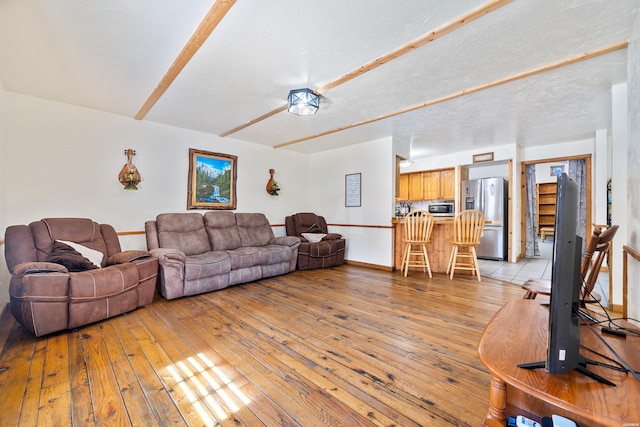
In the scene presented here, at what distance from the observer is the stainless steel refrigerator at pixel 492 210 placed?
17.8ft

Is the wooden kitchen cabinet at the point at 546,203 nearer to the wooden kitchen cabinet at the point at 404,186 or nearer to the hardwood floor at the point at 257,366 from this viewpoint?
the wooden kitchen cabinet at the point at 404,186

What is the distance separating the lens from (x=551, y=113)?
348 cm

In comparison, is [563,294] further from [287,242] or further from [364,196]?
[364,196]

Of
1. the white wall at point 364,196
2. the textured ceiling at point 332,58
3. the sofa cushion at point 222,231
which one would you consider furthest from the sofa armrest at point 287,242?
the textured ceiling at point 332,58

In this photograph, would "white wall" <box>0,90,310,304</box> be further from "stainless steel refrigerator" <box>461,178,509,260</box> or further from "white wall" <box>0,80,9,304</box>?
"stainless steel refrigerator" <box>461,178,509,260</box>

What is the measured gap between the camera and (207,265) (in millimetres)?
3268

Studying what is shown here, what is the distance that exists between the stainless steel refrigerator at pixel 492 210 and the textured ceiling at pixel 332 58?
1850 millimetres

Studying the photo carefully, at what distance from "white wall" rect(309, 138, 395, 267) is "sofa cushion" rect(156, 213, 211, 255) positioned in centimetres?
254

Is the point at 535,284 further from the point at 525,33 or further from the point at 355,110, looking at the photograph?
the point at 355,110

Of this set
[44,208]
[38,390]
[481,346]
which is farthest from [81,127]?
[481,346]

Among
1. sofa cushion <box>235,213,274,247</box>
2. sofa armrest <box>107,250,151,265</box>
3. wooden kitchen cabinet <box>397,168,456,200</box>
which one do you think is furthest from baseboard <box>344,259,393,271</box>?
sofa armrest <box>107,250,151,265</box>

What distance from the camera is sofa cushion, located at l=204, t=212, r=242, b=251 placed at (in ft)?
13.2

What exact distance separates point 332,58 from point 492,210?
483 cm

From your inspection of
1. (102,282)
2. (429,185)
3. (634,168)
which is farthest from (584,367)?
(429,185)
